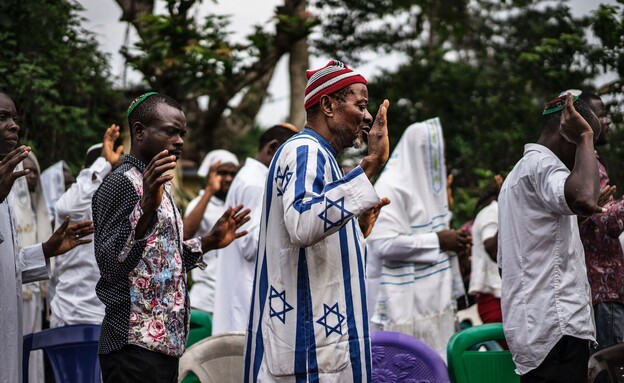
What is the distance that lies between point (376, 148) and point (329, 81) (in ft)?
1.22

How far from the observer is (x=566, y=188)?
405 centimetres

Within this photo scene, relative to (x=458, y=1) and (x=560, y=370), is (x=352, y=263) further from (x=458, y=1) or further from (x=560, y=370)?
(x=458, y=1)

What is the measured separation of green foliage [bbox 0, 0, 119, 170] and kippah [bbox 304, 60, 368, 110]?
17.5 ft

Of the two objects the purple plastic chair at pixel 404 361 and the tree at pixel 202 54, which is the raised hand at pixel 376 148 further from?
the tree at pixel 202 54

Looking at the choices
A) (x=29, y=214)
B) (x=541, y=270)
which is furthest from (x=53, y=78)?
(x=541, y=270)

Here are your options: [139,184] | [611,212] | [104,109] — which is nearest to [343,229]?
[139,184]

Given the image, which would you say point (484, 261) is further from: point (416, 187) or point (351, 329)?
point (351, 329)

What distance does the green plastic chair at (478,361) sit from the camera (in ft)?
15.2

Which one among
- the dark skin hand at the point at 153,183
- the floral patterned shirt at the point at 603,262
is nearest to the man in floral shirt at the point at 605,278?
the floral patterned shirt at the point at 603,262

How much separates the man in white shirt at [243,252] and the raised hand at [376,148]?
317 centimetres

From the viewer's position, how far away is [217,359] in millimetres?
4789

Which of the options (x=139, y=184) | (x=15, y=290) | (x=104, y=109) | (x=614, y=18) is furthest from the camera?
(x=104, y=109)

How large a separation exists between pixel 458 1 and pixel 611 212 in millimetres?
9425

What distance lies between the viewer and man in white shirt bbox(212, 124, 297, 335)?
6848 mm
